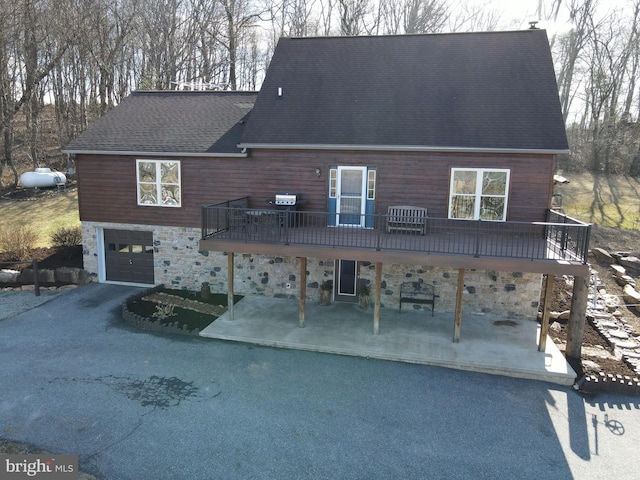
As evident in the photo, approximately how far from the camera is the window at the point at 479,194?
11.4 meters

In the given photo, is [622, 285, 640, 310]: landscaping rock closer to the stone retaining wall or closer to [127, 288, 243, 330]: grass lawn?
[127, 288, 243, 330]: grass lawn

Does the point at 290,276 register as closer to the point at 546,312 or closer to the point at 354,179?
the point at 354,179

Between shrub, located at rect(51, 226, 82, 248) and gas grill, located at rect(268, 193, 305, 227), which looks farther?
shrub, located at rect(51, 226, 82, 248)

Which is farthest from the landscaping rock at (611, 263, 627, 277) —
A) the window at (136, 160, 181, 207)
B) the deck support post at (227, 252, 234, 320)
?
the window at (136, 160, 181, 207)

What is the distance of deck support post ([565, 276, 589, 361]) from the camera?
968 centimetres

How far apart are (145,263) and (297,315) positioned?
600 cm

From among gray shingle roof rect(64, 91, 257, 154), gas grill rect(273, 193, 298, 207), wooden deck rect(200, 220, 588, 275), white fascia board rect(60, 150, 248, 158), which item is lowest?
wooden deck rect(200, 220, 588, 275)

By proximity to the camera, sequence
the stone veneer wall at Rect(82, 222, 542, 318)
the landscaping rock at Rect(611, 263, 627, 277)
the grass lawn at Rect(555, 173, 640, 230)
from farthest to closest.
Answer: the grass lawn at Rect(555, 173, 640, 230), the landscaping rock at Rect(611, 263, 627, 277), the stone veneer wall at Rect(82, 222, 542, 318)

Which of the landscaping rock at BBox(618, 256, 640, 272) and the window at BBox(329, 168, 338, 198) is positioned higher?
the window at BBox(329, 168, 338, 198)

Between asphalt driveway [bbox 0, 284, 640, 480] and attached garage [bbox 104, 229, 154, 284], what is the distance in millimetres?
4421

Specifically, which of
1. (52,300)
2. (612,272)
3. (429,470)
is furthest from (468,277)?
(52,300)

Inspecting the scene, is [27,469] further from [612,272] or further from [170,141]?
[612,272]

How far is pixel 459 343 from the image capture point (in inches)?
412

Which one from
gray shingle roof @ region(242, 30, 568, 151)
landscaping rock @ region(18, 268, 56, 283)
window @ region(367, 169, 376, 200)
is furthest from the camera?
landscaping rock @ region(18, 268, 56, 283)
